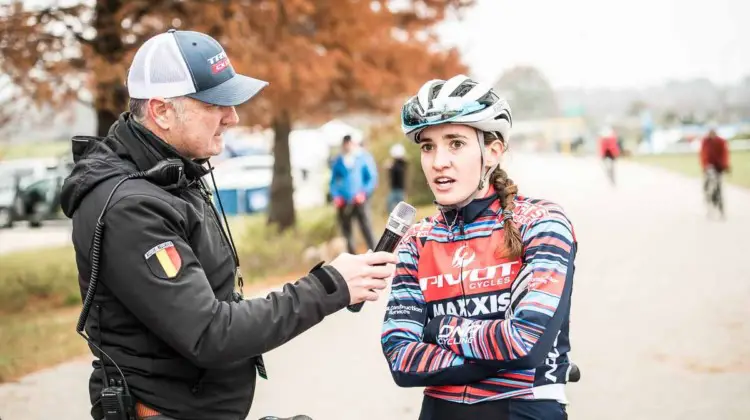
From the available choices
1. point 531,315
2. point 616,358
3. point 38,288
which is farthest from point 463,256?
point 38,288

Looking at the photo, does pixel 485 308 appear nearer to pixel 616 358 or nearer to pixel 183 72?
pixel 183 72

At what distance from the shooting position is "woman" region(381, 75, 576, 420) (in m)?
2.79

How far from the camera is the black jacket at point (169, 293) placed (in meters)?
2.40

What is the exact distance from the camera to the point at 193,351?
2402 millimetres

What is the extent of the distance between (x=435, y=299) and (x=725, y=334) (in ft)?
22.4

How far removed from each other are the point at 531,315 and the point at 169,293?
1.11m

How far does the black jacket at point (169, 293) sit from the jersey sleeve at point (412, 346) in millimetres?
454

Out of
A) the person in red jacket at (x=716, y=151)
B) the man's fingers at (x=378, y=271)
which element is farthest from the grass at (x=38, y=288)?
the person in red jacket at (x=716, y=151)

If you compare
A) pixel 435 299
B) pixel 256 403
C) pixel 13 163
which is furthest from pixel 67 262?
pixel 13 163

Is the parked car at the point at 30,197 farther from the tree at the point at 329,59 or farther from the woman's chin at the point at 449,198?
the woman's chin at the point at 449,198

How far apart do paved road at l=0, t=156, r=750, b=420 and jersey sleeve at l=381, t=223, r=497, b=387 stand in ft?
2.02

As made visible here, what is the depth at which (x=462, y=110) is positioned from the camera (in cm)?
292

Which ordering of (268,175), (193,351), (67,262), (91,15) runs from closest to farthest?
1. (193,351)
2. (91,15)
3. (67,262)
4. (268,175)

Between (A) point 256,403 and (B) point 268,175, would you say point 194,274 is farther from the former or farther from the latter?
(B) point 268,175
